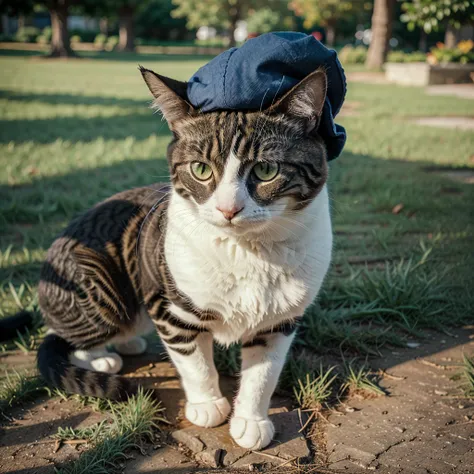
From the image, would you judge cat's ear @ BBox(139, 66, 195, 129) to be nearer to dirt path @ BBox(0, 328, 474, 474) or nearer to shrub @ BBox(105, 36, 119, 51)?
dirt path @ BBox(0, 328, 474, 474)

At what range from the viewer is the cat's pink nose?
1.60 m

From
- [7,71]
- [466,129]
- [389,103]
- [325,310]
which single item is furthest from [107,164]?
[7,71]

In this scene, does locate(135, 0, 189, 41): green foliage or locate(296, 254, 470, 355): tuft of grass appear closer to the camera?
locate(296, 254, 470, 355): tuft of grass

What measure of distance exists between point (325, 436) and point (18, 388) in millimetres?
1284

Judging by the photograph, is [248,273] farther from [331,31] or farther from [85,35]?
[85,35]

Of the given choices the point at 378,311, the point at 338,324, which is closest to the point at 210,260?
the point at 338,324

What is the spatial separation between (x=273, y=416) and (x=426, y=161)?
4.35 meters

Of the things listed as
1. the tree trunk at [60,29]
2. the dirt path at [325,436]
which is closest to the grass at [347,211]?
the dirt path at [325,436]

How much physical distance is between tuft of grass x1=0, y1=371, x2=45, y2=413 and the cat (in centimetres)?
12

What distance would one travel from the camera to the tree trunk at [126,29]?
31775 mm

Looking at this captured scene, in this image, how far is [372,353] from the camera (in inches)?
96.8

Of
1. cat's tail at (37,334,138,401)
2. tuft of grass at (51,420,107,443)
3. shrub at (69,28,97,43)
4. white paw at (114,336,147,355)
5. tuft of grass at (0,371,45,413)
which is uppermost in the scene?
shrub at (69,28,97,43)

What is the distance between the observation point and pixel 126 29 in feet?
108

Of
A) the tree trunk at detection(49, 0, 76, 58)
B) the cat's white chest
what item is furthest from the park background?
the tree trunk at detection(49, 0, 76, 58)
